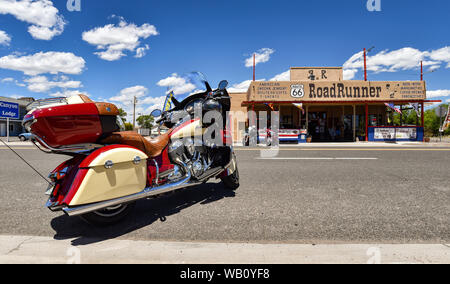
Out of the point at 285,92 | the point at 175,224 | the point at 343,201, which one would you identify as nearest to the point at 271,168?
the point at 343,201

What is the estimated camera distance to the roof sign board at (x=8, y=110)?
2230cm

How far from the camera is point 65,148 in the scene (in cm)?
A: 232

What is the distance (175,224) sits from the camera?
2.85 meters

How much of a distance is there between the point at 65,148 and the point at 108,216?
875 millimetres

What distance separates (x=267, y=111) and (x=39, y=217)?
19.4 m

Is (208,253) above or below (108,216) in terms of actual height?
below

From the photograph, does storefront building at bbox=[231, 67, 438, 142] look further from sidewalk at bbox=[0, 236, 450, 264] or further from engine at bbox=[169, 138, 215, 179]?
sidewalk at bbox=[0, 236, 450, 264]

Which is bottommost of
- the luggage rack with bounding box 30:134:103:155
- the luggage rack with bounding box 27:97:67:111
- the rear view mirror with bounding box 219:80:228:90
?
the luggage rack with bounding box 30:134:103:155

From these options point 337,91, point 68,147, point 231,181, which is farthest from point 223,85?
point 337,91

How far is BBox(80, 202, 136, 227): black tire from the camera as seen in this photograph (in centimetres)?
252

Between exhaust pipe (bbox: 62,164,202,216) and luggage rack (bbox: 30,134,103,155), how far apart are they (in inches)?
21.5

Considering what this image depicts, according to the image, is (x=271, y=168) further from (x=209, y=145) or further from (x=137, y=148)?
(x=137, y=148)

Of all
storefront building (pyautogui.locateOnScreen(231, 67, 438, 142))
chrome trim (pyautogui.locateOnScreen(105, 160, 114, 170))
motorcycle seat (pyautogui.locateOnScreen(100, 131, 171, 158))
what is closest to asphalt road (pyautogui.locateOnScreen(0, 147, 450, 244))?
chrome trim (pyautogui.locateOnScreen(105, 160, 114, 170))

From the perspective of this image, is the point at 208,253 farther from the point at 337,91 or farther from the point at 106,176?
the point at 337,91
